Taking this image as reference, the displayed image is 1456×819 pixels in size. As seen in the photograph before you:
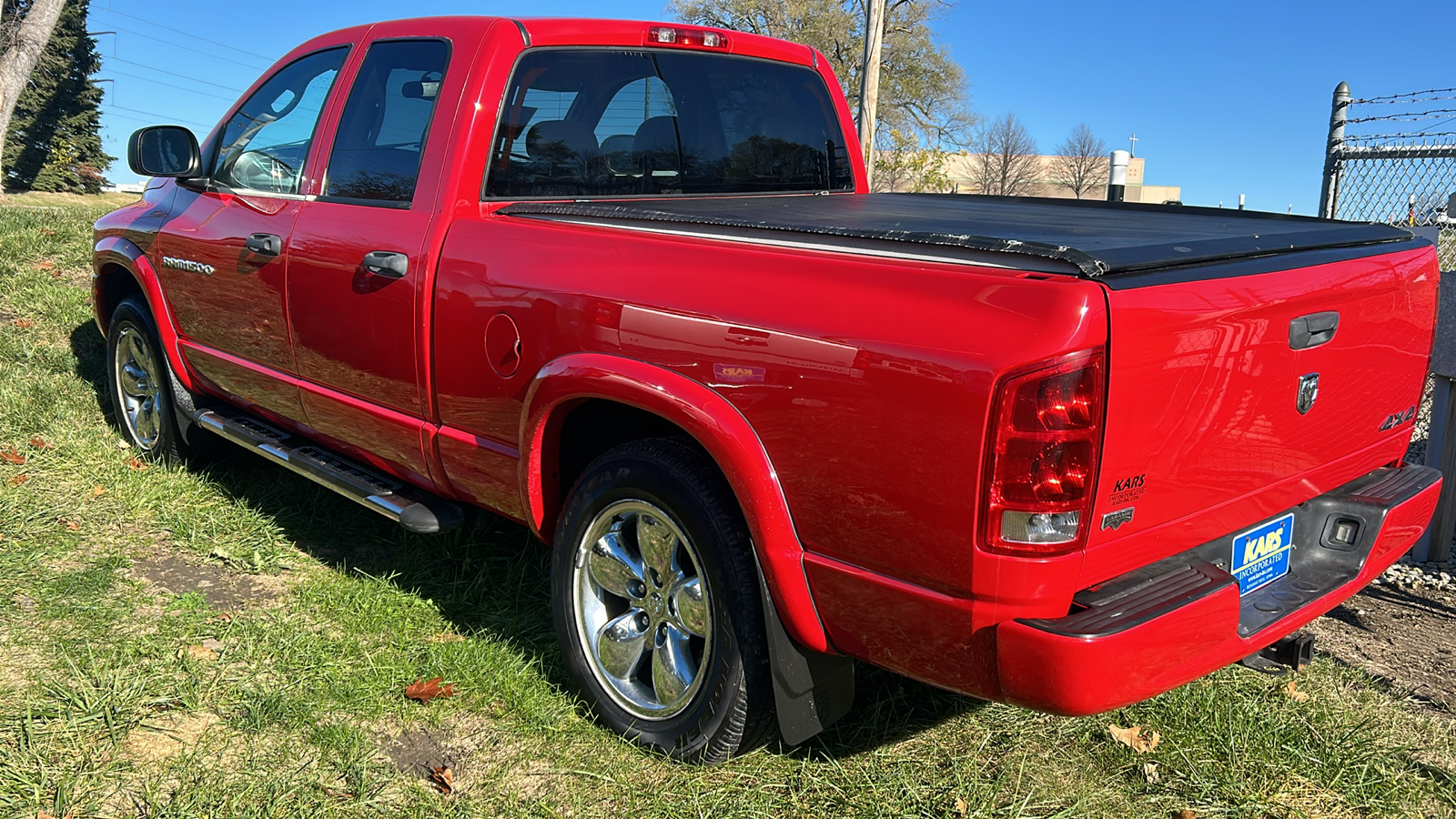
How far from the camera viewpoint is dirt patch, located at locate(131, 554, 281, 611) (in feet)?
13.5

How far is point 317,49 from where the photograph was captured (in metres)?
4.32

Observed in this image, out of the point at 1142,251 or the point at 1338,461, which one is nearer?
the point at 1142,251

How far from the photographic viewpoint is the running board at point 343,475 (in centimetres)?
357

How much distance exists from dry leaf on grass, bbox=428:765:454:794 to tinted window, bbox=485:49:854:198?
1793 mm

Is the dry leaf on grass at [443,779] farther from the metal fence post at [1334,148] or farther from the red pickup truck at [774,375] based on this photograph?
the metal fence post at [1334,148]

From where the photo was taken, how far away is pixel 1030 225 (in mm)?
2805

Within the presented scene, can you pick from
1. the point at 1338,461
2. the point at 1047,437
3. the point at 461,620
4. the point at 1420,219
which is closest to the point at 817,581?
the point at 1047,437

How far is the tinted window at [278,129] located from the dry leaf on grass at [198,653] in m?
1.74

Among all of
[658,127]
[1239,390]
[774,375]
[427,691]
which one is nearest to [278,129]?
[658,127]

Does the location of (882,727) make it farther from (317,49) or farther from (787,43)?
(317,49)

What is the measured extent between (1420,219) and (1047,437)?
6067mm

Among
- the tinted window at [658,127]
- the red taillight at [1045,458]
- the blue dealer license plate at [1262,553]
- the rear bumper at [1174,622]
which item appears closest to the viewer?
the red taillight at [1045,458]

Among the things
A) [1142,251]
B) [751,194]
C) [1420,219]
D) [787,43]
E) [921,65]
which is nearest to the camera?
→ [1142,251]

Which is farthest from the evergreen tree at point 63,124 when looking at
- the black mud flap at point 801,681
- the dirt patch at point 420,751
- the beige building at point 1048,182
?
the black mud flap at point 801,681
